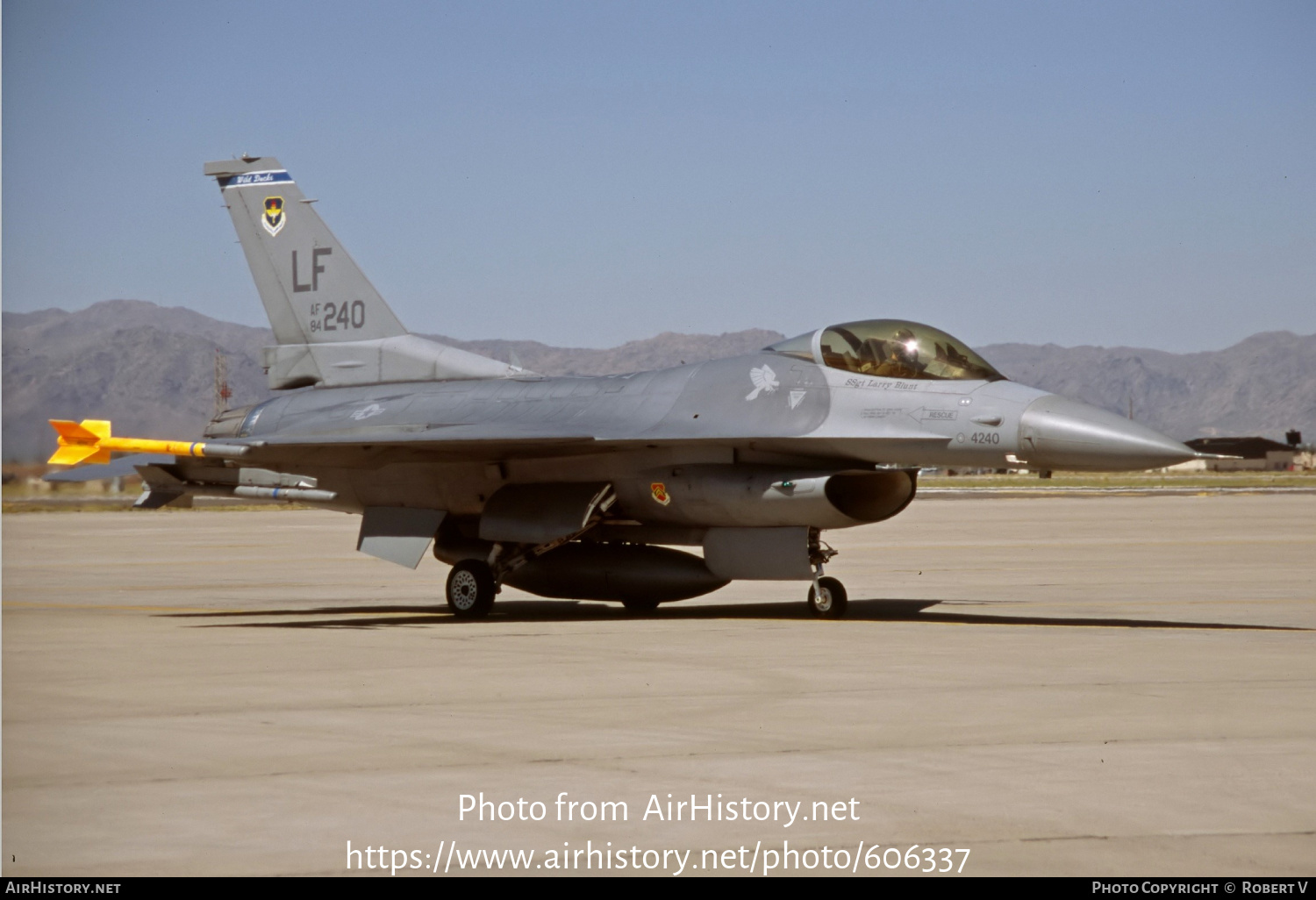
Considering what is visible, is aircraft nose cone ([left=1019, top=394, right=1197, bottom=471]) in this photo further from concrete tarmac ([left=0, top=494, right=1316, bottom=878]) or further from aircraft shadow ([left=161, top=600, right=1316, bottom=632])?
aircraft shadow ([left=161, top=600, right=1316, bottom=632])

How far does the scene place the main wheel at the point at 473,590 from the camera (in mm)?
14312

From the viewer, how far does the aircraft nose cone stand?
11.1 meters

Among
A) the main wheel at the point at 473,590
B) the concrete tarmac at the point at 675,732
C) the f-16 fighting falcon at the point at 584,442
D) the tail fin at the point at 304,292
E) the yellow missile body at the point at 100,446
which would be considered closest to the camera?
the concrete tarmac at the point at 675,732

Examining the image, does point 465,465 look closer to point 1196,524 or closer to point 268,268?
point 268,268

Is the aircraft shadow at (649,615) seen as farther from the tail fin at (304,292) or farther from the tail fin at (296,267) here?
the tail fin at (296,267)

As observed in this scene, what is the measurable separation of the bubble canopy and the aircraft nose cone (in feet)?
2.98

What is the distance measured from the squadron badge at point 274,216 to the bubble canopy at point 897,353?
691cm

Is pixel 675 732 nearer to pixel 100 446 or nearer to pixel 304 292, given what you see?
pixel 100 446

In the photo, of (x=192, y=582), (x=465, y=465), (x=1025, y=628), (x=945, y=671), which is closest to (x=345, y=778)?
(x=945, y=671)

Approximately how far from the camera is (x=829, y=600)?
1334cm

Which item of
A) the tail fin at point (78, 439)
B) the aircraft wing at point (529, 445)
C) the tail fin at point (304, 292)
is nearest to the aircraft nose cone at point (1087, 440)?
the aircraft wing at point (529, 445)

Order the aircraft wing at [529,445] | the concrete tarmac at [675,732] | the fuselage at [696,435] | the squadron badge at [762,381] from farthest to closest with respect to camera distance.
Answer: the squadron badge at [762,381]
the aircraft wing at [529,445]
the fuselage at [696,435]
the concrete tarmac at [675,732]

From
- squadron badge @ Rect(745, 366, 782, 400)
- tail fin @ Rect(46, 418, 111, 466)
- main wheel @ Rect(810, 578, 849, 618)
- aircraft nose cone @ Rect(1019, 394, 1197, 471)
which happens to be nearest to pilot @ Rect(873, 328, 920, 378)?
squadron badge @ Rect(745, 366, 782, 400)

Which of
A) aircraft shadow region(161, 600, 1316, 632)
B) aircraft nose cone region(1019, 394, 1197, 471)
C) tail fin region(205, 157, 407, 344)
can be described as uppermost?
tail fin region(205, 157, 407, 344)
